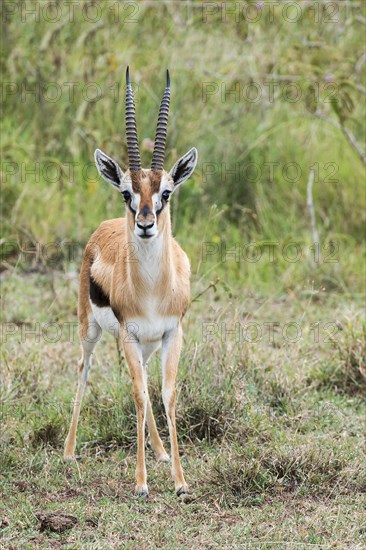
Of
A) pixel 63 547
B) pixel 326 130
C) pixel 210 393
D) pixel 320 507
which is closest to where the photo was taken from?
pixel 63 547

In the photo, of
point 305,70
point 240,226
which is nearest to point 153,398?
point 240,226

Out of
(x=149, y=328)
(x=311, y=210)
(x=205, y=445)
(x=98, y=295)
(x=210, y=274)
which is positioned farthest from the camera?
(x=311, y=210)

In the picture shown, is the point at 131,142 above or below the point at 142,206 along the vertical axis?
above

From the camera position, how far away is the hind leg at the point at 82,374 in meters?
5.48

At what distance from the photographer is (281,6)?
413 inches

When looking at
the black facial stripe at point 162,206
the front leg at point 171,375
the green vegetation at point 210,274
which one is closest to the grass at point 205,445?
the green vegetation at point 210,274

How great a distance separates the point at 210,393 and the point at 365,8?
18.5 ft

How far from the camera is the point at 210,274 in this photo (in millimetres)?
8320

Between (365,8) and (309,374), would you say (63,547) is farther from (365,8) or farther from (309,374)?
(365,8)

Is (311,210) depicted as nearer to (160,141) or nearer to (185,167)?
(185,167)

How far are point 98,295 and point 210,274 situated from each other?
296cm

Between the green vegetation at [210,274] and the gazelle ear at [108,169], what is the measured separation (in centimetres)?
121

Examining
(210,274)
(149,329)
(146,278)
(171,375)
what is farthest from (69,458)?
(210,274)

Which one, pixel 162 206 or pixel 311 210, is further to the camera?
pixel 311 210
